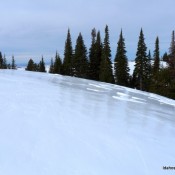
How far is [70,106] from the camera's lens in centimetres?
753

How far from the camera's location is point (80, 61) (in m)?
55.3

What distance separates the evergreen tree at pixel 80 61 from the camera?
180 feet

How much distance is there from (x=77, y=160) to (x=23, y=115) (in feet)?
6.92

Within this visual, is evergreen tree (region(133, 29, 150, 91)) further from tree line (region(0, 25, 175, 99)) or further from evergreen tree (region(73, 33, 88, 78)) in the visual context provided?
evergreen tree (region(73, 33, 88, 78))

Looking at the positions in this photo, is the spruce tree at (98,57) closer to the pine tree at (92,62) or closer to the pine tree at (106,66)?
the pine tree at (92,62)

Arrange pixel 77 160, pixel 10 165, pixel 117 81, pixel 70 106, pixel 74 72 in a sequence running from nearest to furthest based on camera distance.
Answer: pixel 10 165 < pixel 77 160 < pixel 70 106 < pixel 117 81 < pixel 74 72

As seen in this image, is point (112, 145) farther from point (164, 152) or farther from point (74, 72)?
point (74, 72)

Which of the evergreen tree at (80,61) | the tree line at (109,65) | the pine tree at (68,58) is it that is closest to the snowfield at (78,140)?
the tree line at (109,65)

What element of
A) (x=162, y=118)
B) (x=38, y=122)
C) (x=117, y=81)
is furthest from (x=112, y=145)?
(x=117, y=81)

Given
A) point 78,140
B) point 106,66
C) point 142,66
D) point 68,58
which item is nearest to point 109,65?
point 106,66

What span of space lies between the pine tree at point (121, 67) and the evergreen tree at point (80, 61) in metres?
5.80

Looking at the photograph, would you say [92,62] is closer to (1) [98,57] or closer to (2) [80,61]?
(1) [98,57]

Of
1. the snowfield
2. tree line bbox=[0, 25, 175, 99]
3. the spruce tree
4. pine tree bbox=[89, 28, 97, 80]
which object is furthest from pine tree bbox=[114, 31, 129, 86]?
the snowfield

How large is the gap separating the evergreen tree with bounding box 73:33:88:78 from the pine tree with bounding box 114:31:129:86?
5.80 m
